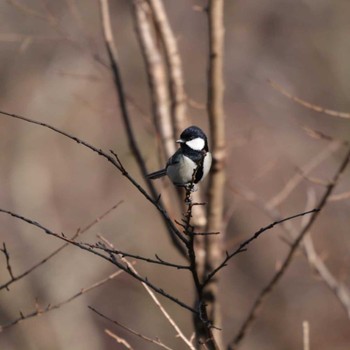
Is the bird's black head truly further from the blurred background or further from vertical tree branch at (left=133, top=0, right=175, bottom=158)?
the blurred background

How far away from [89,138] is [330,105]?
13.8 feet

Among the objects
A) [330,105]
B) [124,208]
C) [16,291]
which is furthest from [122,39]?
[16,291]

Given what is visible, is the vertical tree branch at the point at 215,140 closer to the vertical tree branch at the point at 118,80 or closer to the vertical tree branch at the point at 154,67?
the vertical tree branch at the point at 118,80

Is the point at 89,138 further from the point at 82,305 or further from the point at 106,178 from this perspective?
the point at 82,305

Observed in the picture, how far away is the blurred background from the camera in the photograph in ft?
34.0

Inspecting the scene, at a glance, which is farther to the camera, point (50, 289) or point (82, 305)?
point (82, 305)

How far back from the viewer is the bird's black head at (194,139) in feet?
8.23

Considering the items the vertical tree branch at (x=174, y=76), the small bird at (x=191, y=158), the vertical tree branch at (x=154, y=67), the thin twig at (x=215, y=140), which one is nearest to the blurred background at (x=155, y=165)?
the vertical tree branch at (x=154, y=67)

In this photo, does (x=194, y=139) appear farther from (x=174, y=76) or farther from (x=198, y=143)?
(x=174, y=76)

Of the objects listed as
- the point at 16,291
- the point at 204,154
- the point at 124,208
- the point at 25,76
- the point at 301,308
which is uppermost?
the point at 25,76

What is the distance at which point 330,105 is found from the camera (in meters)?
12.5

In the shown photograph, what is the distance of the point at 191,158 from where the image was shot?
2.54m

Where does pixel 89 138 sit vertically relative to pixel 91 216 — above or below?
above

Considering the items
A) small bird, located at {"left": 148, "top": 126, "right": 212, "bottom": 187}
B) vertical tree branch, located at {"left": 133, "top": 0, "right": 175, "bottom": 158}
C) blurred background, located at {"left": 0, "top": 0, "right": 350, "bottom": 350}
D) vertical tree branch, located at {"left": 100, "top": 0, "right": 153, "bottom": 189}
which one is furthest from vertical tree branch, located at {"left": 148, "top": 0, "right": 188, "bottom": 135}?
blurred background, located at {"left": 0, "top": 0, "right": 350, "bottom": 350}
